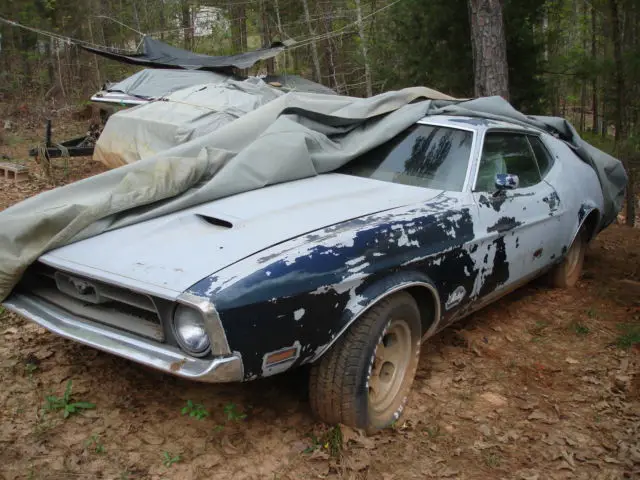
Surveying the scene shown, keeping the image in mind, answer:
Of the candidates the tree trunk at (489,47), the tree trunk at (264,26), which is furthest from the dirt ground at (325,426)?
the tree trunk at (264,26)

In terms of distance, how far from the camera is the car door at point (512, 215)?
3783 millimetres

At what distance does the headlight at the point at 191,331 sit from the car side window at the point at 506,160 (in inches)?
83.4

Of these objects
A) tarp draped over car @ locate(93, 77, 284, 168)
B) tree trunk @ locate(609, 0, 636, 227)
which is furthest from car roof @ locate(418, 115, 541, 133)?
tree trunk @ locate(609, 0, 636, 227)

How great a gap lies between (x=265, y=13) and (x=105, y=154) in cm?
1310

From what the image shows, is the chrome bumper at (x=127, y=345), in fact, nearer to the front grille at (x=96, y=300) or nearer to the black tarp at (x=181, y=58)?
the front grille at (x=96, y=300)

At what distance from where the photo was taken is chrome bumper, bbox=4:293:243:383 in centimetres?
247

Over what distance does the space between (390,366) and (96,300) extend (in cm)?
161

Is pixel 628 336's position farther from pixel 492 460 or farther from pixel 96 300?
pixel 96 300

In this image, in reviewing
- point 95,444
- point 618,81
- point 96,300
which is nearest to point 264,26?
point 618,81

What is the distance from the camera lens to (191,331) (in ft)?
8.44

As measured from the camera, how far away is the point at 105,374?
349cm

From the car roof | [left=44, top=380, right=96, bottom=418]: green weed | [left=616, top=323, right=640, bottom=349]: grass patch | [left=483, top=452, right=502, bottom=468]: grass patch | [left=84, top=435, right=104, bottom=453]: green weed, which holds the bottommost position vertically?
[left=616, top=323, right=640, bottom=349]: grass patch

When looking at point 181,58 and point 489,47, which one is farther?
point 181,58

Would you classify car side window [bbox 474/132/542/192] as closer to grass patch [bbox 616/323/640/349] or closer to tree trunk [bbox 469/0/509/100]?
grass patch [bbox 616/323/640/349]
